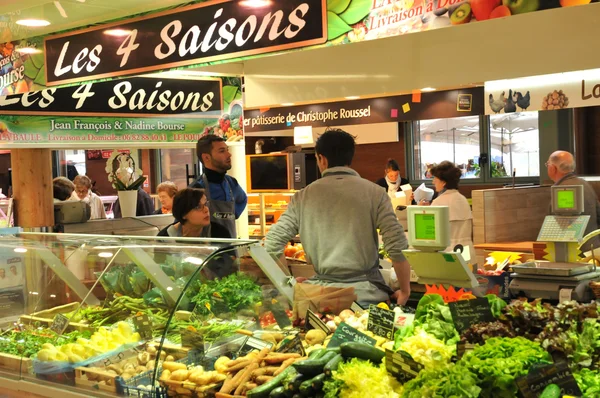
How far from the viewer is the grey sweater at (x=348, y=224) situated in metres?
4.06

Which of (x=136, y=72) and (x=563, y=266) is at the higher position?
(x=136, y=72)

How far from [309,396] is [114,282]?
1495 millimetres

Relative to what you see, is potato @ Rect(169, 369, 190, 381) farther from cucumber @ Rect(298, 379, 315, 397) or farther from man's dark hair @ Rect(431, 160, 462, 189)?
man's dark hair @ Rect(431, 160, 462, 189)

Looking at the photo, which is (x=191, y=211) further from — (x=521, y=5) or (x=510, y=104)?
(x=510, y=104)

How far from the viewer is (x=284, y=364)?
2830mm

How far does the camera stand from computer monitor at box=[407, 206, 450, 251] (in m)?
3.72

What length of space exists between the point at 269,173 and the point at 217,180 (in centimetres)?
597

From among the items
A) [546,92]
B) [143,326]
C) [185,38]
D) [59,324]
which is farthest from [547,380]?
[546,92]

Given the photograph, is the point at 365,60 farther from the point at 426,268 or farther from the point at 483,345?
the point at 483,345

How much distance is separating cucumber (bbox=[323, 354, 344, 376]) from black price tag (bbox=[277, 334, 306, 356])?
0.30 meters

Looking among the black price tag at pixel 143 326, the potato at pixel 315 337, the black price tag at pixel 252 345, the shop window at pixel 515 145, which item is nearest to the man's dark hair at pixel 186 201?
the black price tag at pixel 143 326

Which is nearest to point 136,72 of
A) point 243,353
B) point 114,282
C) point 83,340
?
point 114,282

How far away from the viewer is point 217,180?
5.38 meters

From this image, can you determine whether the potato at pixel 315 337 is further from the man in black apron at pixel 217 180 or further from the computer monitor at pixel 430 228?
the man in black apron at pixel 217 180
